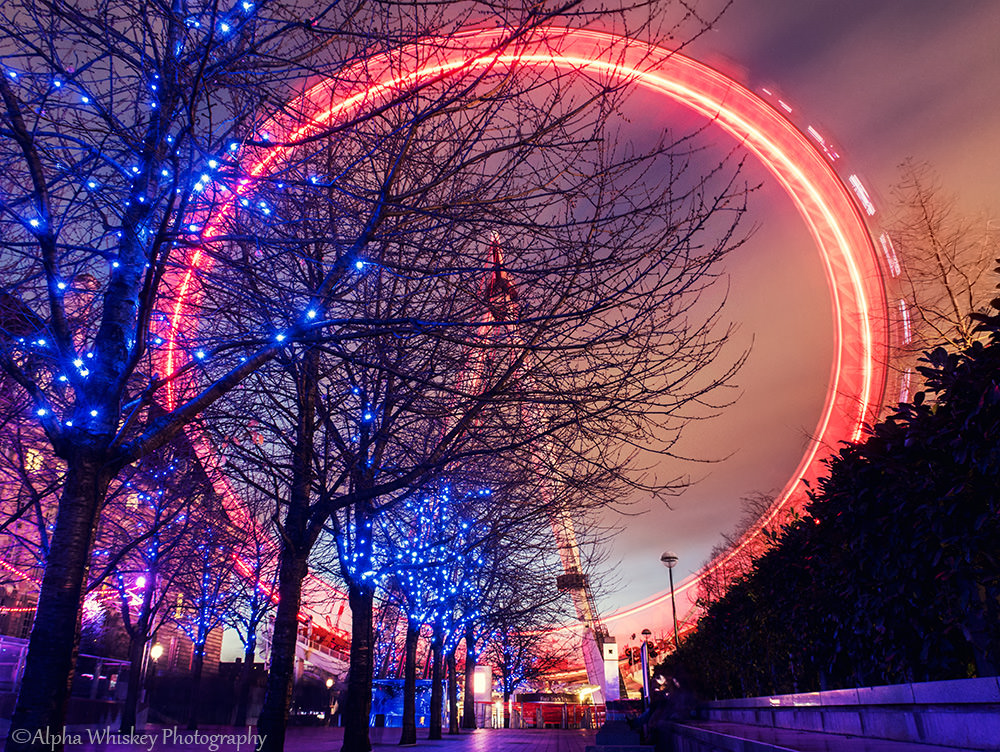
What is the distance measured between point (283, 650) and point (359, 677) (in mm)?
3095

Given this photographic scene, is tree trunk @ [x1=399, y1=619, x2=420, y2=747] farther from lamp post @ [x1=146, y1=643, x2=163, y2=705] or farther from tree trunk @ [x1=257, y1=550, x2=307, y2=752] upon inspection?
lamp post @ [x1=146, y1=643, x2=163, y2=705]

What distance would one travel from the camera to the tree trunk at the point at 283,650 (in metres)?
7.60

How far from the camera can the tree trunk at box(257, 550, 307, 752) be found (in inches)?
299

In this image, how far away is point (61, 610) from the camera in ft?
14.2

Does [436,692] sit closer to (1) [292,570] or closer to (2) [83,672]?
(2) [83,672]

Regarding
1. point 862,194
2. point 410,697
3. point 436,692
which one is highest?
point 862,194

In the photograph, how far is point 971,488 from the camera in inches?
170

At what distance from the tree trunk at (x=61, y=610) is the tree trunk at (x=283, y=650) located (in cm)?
358

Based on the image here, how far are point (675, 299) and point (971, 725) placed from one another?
3.73 m

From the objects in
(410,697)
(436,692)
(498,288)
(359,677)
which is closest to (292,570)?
(359,677)

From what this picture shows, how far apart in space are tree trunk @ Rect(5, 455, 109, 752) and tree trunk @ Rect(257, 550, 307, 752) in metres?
3.58

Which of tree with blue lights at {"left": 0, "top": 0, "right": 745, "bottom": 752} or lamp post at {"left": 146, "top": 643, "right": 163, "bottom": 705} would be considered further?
lamp post at {"left": 146, "top": 643, "right": 163, "bottom": 705}

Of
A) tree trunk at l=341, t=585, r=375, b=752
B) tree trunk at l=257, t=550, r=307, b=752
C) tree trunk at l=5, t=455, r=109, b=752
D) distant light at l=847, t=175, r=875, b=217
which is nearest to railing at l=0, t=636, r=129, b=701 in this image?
tree trunk at l=341, t=585, r=375, b=752

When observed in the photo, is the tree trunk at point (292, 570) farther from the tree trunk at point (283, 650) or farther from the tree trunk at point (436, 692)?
the tree trunk at point (436, 692)
